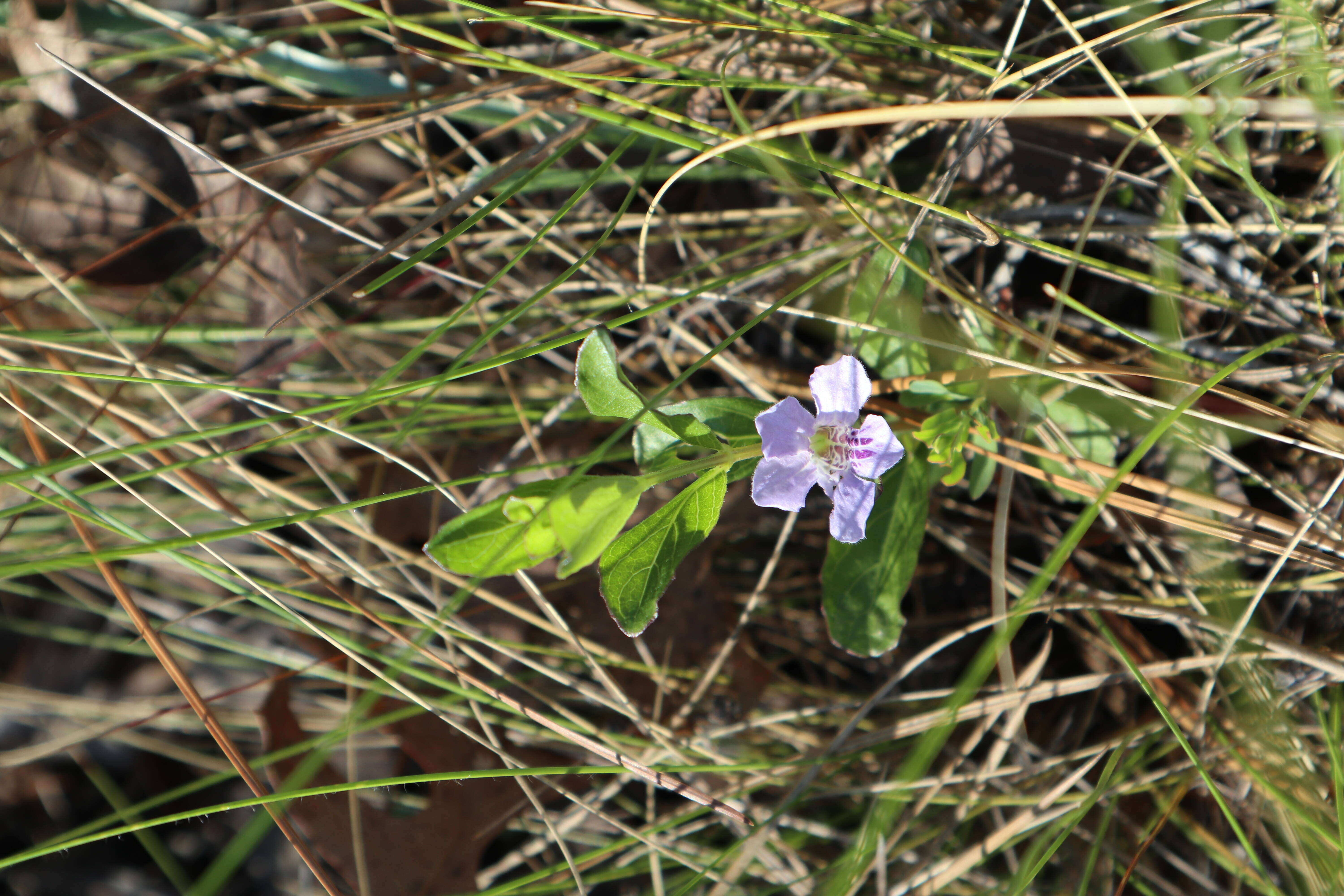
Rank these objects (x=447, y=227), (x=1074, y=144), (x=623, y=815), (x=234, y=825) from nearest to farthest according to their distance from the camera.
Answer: (x=1074, y=144) → (x=447, y=227) → (x=623, y=815) → (x=234, y=825)

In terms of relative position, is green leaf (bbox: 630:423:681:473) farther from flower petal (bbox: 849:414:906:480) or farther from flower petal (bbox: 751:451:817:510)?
flower petal (bbox: 849:414:906:480)

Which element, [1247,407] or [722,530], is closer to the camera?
[1247,407]

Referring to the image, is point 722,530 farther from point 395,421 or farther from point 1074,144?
point 1074,144

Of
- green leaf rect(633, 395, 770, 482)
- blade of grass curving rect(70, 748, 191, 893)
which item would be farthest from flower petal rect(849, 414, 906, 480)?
blade of grass curving rect(70, 748, 191, 893)

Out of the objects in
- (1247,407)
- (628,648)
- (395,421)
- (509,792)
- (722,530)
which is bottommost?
(509,792)

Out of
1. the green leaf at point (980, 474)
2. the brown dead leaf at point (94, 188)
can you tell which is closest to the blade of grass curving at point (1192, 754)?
the green leaf at point (980, 474)

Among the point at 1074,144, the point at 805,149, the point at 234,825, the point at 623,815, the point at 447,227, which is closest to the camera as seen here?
the point at 805,149

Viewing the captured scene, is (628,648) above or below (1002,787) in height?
above

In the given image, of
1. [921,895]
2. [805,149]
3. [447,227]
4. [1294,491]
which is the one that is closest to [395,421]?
[447,227]
